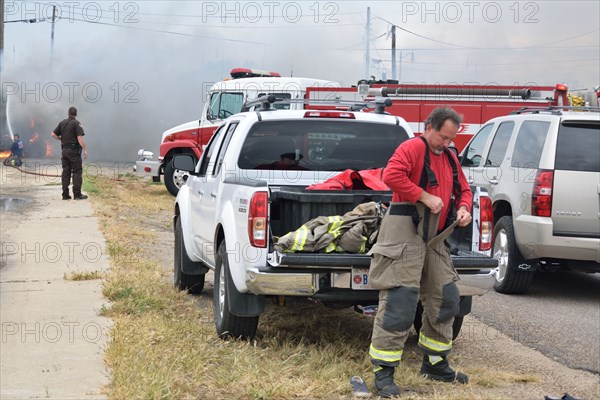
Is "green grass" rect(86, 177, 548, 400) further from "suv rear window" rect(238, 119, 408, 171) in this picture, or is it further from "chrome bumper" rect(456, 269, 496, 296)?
"suv rear window" rect(238, 119, 408, 171)

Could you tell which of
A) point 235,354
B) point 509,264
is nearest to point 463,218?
point 235,354

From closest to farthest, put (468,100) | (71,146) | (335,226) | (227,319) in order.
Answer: (335,226), (227,319), (468,100), (71,146)

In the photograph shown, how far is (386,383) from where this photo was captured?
579 cm

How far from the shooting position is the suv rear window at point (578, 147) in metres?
9.46

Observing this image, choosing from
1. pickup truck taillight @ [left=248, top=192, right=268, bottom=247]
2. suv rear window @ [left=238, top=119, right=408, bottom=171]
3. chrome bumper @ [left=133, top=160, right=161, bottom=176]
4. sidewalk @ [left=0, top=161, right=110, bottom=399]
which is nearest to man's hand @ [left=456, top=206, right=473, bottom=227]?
pickup truck taillight @ [left=248, top=192, right=268, bottom=247]

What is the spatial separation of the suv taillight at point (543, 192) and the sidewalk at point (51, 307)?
4399 mm

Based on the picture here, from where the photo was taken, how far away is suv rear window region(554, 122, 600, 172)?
946 centimetres

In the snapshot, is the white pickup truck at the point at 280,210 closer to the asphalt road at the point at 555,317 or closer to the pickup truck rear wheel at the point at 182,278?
the pickup truck rear wheel at the point at 182,278

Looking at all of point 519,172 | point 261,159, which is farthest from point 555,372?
point 519,172

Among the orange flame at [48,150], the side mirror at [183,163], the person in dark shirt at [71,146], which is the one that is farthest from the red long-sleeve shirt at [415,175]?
the orange flame at [48,150]

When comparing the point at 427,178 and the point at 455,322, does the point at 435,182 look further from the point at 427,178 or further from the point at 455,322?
the point at 455,322

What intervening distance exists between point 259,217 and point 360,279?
0.81m

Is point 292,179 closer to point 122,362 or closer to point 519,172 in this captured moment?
point 122,362

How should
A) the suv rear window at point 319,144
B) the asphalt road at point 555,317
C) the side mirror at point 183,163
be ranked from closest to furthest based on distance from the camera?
the asphalt road at point 555,317 → the suv rear window at point 319,144 → the side mirror at point 183,163
